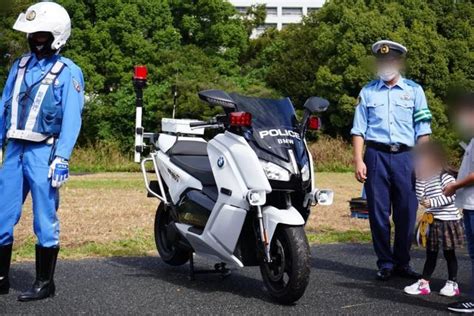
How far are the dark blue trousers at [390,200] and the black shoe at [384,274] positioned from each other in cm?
5

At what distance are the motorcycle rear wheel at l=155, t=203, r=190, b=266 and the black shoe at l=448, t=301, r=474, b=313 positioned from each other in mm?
2343

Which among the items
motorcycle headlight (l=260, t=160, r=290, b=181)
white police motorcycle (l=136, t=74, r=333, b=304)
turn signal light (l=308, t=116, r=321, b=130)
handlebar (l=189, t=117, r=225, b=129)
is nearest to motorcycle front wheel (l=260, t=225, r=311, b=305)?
white police motorcycle (l=136, t=74, r=333, b=304)

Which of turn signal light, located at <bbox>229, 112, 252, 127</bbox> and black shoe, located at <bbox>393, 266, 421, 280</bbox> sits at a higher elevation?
turn signal light, located at <bbox>229, 112, 252, 127</bbox>

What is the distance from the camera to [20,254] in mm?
7066

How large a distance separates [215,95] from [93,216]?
521 cm

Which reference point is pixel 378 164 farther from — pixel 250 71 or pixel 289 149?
pixel 250 71

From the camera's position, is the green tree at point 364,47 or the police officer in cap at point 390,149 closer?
the police officer in cap at point 390,149

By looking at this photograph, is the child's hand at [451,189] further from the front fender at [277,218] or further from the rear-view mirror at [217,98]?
the rear-view mirror at [217,98]

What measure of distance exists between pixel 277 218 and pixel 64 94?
1.82 meters

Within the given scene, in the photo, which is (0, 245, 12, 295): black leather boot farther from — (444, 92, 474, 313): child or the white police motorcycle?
(444, 92, 474, 313): child

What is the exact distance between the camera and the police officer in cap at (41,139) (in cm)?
518

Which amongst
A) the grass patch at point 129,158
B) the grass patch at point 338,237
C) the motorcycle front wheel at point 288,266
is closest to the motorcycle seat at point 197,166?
the motorcycle front wheel at point 288,266

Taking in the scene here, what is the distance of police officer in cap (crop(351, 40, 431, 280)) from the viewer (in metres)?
6.20

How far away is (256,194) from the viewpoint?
5.02 meters
